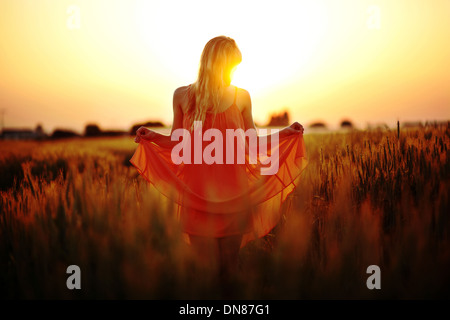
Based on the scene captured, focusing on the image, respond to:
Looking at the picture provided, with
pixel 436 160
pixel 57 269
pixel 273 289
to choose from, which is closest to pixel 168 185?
pixel 57 269

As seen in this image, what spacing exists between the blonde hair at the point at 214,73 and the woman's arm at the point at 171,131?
13cm

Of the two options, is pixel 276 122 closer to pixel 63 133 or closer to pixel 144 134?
pixel 144 134

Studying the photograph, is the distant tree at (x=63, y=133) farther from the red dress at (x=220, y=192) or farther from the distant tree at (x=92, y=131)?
the red dress at (x=220, y=192)

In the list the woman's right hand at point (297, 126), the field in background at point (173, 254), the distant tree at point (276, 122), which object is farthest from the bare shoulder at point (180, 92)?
the distant tree at point (276, 122)

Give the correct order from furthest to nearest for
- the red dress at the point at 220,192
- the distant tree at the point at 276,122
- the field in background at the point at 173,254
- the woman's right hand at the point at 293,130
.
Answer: the distant tree at the point at 276,122, the woman's right hand at the point at 293,130, the red dress at the point at 220,192, the field in background at the point at 173,254

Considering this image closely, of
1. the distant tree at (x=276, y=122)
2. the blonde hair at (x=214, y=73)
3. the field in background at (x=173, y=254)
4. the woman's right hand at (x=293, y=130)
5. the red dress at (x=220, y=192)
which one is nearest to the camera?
the field in background at (x=173, y=254)

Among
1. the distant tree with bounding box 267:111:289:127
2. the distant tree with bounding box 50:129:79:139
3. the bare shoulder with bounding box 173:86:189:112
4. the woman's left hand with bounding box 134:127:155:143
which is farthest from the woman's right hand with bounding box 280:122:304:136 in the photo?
the distant tree with bounding box 50:129:79:139

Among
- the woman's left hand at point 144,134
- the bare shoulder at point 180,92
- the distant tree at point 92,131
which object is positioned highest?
the distant tree at point 92,131

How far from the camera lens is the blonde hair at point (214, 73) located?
2.26 metres

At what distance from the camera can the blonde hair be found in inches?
88.8

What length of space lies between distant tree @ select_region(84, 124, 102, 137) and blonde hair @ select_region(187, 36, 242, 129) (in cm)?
4224

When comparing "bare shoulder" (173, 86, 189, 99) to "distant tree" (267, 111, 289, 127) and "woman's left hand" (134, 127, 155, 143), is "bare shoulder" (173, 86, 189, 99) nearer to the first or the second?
"woman's left hand" (134, 127, 155, 143)
